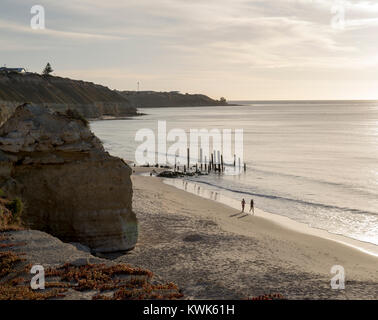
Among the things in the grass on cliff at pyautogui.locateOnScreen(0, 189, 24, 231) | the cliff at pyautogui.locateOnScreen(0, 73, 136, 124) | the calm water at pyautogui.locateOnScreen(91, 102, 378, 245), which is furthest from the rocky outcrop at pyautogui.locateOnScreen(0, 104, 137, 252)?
the cliff at pyautogui.locateOnScreen(0, 73, 136, 124)

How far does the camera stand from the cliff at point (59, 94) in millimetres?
132988

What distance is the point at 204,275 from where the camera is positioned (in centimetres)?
1681

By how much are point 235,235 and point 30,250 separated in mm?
13450

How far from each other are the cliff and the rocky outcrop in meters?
101

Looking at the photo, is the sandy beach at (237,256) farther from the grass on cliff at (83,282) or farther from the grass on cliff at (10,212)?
the grass on cliff at (10,212)

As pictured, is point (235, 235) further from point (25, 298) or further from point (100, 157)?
point (25, 298)

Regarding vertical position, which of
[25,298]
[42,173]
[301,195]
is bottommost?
[301,195]

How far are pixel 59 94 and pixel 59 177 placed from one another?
141m

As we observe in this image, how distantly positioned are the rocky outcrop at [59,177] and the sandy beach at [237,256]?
7.31 feet

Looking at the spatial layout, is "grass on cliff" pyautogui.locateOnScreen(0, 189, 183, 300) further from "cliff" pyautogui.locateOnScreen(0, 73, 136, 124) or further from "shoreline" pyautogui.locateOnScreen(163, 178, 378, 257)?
"cliff" pyautogui.locateOnScreen(0, 73, 136, 124)

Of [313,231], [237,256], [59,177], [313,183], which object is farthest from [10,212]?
[313,183]

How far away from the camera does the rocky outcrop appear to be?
19.5 meters

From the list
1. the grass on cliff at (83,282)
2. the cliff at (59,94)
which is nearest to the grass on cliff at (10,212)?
the grass on cliff at (83,282)
